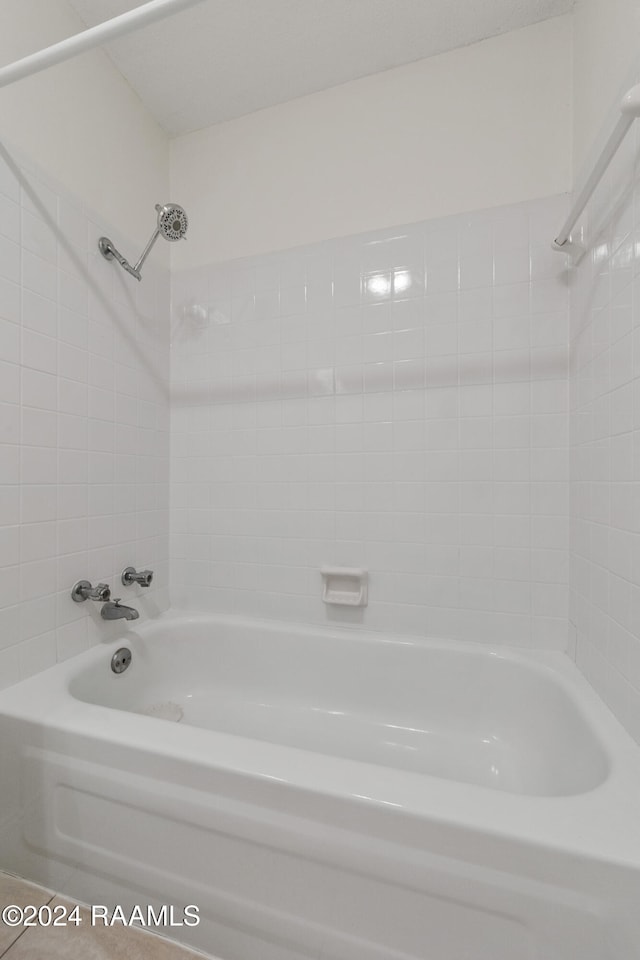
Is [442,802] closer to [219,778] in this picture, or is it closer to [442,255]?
[219,778]

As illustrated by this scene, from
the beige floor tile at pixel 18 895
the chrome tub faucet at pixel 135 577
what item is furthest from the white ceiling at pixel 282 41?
the beige floor tile at pixel 18 895

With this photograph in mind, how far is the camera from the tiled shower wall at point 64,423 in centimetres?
113

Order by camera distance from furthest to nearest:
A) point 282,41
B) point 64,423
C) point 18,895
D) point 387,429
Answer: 1. point 387,429
2. point 282,41
3. point 64,423
4. point 18,895

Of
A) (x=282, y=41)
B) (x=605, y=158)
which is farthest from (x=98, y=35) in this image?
(x=605, y=158)

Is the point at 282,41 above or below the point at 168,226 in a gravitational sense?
above

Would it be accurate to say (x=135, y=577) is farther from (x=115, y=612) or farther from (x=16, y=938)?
(x=16, y=938)

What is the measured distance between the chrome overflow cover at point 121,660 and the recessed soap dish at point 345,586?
718 millimetres

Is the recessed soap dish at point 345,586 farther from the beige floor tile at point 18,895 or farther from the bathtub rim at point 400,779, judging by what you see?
the beige floor tile at point 18,895

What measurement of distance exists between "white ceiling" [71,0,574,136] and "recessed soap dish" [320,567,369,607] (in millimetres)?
1838

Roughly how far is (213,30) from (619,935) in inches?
95.9

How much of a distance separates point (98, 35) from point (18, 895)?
1903mm

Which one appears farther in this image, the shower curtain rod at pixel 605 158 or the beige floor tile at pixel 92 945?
the beige floor tile at pixel 92 945

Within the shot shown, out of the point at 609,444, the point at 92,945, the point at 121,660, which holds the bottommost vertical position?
the point at 92,945

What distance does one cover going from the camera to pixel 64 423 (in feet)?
4.24
